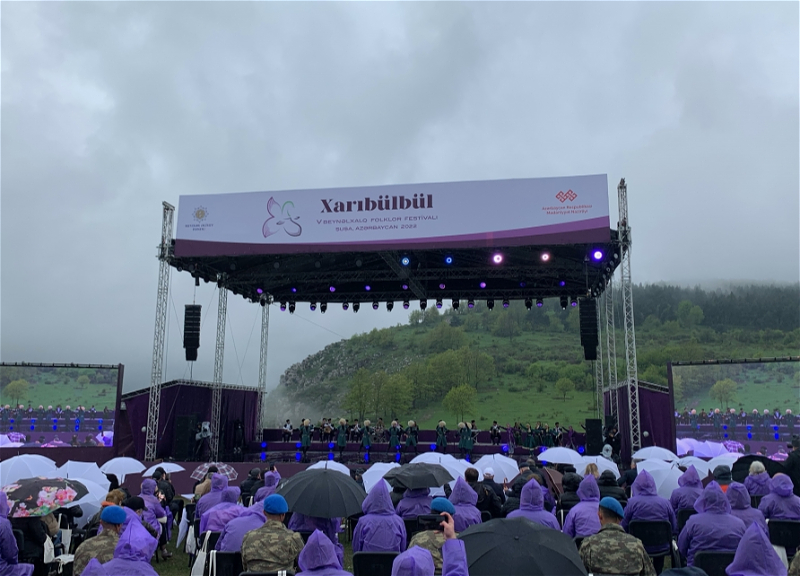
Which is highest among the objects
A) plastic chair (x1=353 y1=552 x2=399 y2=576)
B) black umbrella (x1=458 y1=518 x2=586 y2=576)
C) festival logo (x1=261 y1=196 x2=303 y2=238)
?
festival logo (x1=261 y1=196 x2=303 y2=238)

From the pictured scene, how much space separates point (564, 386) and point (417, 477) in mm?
57544

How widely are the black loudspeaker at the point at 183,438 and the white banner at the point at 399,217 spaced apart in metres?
5.20

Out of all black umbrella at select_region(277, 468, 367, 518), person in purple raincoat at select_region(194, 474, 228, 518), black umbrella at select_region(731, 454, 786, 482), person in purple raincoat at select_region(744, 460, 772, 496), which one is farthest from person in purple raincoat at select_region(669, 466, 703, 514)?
person in purple raincoat at select_region(194, 474, 228, 518)

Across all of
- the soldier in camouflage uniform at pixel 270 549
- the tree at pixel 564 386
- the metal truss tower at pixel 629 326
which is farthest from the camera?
the tree at pixel 564 386

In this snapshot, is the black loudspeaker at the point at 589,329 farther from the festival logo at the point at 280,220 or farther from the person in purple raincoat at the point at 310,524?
the person in purple raincoat at the point at 310,524

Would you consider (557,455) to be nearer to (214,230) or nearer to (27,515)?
(27,515)

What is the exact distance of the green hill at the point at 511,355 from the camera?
207ft

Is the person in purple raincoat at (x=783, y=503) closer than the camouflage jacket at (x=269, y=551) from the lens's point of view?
No

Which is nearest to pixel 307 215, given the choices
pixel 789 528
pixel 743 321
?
pixel 789 528

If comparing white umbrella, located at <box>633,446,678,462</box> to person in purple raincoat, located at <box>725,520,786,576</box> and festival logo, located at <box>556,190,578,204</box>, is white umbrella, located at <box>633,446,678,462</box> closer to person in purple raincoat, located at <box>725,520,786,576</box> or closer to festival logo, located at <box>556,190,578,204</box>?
festival logo, located at <box>556,190,578,204</box>

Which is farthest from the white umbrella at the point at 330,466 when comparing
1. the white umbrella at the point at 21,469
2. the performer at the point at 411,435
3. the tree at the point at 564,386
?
the tree at the point at 564,386

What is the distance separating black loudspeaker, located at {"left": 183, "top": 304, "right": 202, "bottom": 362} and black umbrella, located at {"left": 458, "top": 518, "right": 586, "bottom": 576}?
17224 mm

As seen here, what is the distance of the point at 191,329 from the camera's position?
740 inches

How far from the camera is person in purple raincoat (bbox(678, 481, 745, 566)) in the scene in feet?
15.4
